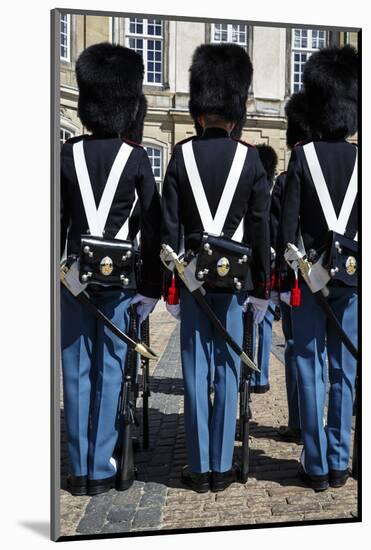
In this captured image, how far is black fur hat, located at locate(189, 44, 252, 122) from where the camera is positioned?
4223 millimetres

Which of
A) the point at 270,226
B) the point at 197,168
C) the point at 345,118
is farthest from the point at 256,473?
the point at 345,118

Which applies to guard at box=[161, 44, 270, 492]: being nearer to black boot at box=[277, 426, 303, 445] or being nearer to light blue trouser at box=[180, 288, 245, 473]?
light blue trouser at box=[180, 288, 245, 473]

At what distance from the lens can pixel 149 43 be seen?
4148 millimetres

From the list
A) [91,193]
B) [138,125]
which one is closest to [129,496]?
[91,193]

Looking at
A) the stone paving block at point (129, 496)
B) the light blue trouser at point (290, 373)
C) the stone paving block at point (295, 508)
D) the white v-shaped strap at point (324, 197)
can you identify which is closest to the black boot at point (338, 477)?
A: the stone paving block at point (295, 508)

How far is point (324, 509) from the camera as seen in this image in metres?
4.46

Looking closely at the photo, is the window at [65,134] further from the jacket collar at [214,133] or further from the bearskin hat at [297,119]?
the bearskin hat at [297,119]

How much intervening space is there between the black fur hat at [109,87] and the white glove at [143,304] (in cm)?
86

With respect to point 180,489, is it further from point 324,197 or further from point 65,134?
point 65,134

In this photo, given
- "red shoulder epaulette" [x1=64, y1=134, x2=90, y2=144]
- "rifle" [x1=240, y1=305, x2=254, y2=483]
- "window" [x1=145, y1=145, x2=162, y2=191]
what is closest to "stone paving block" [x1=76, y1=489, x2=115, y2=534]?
"rifle" [x1=240, y1=305, x2=254, y2=483]

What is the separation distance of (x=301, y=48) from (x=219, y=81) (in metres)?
0.55

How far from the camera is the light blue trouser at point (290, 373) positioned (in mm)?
4527

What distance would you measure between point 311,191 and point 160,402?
1.44 meters

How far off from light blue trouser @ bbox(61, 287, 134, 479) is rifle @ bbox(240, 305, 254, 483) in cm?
65
